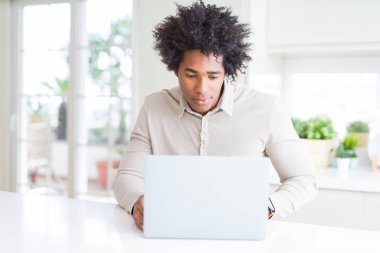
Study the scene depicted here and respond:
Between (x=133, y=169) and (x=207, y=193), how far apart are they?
0.50 meters

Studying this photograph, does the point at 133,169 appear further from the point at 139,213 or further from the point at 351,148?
the point at 351,148

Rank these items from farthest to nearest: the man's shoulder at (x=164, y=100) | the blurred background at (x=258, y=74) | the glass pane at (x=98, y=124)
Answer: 1. the glass pane at (x=98, y=124)
2. the blurred background at (x=258, y=74)
3. the man's shoulder at (x=164, y=100)

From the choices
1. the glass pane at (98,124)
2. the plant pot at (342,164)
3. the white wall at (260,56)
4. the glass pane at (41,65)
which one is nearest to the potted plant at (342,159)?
the plant pot at (342,164)

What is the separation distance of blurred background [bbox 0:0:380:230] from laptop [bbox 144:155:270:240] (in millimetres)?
1303

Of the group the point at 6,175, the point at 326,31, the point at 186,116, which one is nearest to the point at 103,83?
the point at 6,175

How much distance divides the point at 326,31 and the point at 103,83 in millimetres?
1798

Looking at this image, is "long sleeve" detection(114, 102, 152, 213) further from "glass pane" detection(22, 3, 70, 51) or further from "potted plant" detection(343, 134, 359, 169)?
"glass pane" detection(22, 3, 70, 51)

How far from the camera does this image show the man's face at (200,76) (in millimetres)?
1364

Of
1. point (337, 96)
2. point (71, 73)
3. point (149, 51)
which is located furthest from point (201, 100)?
point (71, 73)

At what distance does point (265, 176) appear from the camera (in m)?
1.02

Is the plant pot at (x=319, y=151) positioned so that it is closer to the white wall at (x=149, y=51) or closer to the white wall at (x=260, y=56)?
the white wall at (x=260, y=56)

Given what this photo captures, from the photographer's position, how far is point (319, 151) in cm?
262

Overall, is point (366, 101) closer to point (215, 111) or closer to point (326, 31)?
point (326, 31)

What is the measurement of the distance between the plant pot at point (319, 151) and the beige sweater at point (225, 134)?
1.11m
